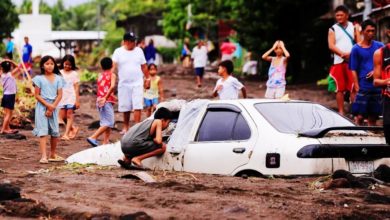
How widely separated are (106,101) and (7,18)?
37.4m

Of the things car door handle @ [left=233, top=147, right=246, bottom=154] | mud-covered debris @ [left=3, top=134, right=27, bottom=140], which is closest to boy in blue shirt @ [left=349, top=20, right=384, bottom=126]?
car door handle @ [left=233, top=147, right=246, bottom=154]

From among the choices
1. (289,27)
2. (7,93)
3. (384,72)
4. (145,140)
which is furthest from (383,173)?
(289,27)

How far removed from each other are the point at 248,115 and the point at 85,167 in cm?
237

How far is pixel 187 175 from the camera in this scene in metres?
10.3

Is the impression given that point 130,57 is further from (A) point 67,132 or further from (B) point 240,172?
(B) point 240,172

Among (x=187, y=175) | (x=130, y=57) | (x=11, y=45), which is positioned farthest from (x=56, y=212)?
(x=11, y=45)

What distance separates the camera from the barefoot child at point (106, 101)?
589 inches

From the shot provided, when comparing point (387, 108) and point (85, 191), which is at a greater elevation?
point (387, 108)

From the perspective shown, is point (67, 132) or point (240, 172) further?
point (67, 132)

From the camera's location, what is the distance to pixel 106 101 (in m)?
15.1

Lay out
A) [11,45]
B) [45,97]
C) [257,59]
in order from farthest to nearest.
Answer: [257,59]
[11,45]
[45,97]

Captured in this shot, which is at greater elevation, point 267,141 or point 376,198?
point 267,141

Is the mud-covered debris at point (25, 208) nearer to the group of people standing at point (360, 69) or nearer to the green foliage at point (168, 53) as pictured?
the group of people standing at point (360, 69)

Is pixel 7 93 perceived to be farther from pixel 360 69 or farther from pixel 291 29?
pixel 291 29
